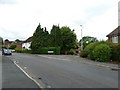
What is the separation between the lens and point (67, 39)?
2788 inches

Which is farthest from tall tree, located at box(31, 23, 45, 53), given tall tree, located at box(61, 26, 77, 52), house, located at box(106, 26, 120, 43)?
house, located at box(106, 26, 120, 43)

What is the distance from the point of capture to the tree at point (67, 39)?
70062 millimetres

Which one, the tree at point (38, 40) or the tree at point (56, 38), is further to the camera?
the tree at point (56, 38)

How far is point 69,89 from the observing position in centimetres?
798

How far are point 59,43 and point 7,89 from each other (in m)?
55.4

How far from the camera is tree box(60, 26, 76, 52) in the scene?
70062mm

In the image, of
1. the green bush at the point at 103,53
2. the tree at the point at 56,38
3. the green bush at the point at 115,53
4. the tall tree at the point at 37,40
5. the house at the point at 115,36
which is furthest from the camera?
the tree at the point at 56,38

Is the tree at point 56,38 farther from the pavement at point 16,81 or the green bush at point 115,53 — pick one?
the pavement at point 16,81

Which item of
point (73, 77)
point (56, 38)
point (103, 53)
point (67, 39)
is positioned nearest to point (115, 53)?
point (103, 53)

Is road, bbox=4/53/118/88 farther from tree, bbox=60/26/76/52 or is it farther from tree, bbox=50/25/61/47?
tree, bbox=60/26/76/52

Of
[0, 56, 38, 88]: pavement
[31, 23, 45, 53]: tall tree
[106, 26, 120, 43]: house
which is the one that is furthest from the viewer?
[31, 23, 45, 53]: tall tree

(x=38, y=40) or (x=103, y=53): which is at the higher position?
(x=38, y=40)

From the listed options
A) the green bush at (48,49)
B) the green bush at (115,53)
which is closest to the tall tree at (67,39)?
the green bush at (48,49)

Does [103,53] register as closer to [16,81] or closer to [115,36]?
[16,81]
